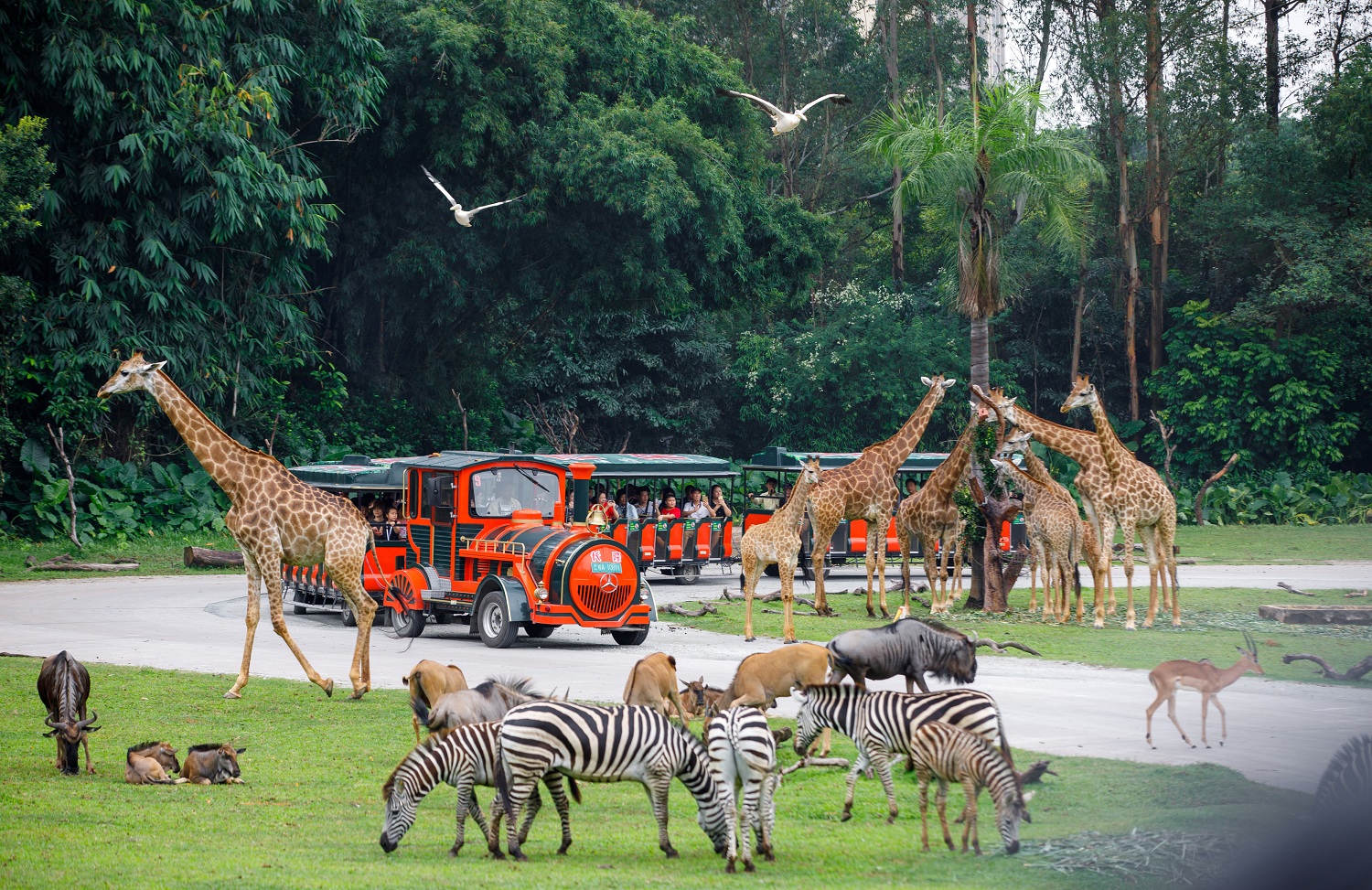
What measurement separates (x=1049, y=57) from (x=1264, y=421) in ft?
50.4

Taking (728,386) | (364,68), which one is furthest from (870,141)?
(728,386)

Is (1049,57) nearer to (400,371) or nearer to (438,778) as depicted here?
(400,371)

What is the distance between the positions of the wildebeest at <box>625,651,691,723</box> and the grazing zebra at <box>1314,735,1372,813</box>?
789cm

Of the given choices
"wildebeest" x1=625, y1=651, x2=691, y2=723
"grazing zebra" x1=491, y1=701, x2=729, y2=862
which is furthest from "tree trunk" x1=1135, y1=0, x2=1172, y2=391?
"grazing zebra" x1=491, y1=701, x2=729, y2=862

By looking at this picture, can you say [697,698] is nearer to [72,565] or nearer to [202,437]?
[202,437]

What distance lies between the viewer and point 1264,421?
39.1m

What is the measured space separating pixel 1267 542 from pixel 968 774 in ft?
96.8

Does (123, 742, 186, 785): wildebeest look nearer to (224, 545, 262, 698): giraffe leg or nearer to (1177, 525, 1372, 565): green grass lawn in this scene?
(224, 545, 262, 698): giraffe leg

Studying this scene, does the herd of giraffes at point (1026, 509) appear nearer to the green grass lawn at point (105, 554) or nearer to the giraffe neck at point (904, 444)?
the giraffe neck at point (904, 444)

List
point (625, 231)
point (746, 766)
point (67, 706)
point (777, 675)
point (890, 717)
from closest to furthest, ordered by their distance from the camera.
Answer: point (746, 766), point (890, 717), point (67, 706), point (777, 675), point (625, 231)

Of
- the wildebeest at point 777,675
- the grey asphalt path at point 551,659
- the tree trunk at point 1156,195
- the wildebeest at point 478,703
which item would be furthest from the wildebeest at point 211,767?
the tree trunk at point 1156,195

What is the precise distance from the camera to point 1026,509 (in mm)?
19109

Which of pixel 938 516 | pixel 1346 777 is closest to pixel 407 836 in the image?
pixel 1346 777

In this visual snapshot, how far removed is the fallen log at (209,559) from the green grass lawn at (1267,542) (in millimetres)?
→ 21549
